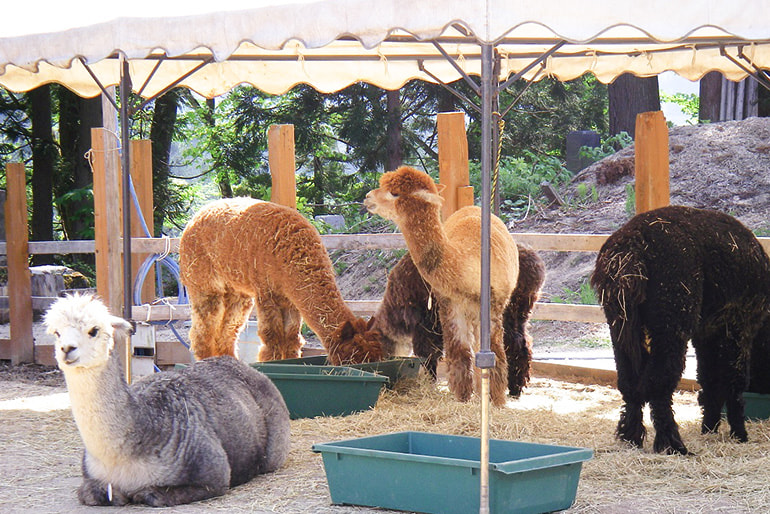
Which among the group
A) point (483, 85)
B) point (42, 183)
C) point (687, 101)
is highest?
point (687, 101)

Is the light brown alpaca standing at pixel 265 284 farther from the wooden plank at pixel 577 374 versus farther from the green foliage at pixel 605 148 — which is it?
the green foliage at pixel 605 148

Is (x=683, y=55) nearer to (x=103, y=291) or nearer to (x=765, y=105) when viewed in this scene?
(x=103, y=291)

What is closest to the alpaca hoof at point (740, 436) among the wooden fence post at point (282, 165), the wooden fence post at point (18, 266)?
the wooden fence post at point (282, 165)

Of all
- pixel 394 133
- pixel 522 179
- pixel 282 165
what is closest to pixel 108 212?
pixel 282 165

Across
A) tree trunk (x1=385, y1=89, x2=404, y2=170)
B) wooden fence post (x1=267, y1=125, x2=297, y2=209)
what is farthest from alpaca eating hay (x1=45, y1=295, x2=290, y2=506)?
tree trunk (x1=385, y1=89, x2=404, y2=170)

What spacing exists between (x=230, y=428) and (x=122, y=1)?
2240 millimetres

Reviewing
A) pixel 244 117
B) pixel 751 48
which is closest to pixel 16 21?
pixel 751 48

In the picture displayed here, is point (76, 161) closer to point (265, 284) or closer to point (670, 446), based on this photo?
point (265, 284)

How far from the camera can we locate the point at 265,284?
7113 millimetres

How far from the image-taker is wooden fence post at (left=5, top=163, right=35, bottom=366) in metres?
9.66

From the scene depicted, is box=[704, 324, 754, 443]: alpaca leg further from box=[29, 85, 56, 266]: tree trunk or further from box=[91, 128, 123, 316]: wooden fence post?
box=[29, 85, 56, 266]: tree trunk

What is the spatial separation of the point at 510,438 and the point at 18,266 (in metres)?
5.90

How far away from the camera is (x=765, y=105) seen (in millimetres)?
16859

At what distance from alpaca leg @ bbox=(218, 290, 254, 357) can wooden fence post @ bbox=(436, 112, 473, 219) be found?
6.09 feet
